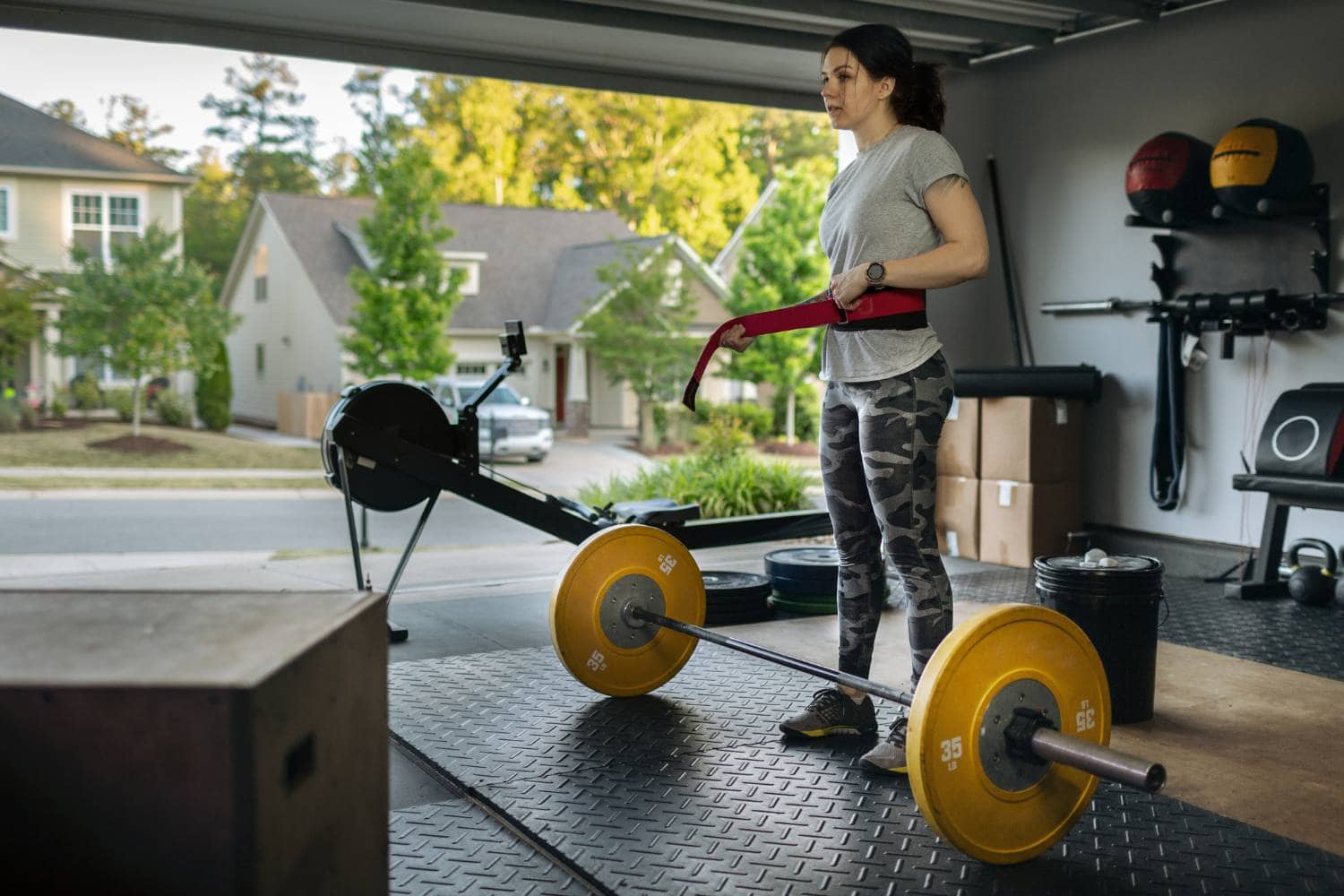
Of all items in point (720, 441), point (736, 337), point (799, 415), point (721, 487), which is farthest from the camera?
point (799, 415)

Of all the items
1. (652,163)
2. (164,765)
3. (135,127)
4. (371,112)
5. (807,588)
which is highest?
(371,112)

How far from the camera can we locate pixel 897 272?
7.84 feet

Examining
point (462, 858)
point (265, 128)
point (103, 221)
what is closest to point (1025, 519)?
point (462, 858)

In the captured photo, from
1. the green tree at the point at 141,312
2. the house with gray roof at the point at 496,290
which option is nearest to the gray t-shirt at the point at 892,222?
the house with gray roof at the point at 496,290

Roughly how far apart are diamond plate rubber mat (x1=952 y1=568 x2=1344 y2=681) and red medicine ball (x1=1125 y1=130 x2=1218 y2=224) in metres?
1.60

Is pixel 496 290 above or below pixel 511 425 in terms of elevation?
above

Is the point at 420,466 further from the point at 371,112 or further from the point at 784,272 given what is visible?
the point at 371,112

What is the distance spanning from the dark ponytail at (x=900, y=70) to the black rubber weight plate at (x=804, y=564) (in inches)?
73.5

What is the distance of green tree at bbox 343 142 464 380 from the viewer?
44.9 ft

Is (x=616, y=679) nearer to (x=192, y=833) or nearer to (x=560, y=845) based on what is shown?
(x=560, y=845)

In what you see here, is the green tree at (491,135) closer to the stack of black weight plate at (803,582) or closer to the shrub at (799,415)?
the shrub at (799,415)

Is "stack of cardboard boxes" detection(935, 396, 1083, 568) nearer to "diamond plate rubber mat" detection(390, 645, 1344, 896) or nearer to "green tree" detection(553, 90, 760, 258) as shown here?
"diamond plate rubber mat" detection(390, 645, 1344, 896)

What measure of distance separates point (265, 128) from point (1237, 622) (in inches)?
885

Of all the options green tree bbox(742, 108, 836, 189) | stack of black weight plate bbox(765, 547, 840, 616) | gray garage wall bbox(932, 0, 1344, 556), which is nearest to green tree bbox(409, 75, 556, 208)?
green tree bbox(742, 108, 836, 189)
